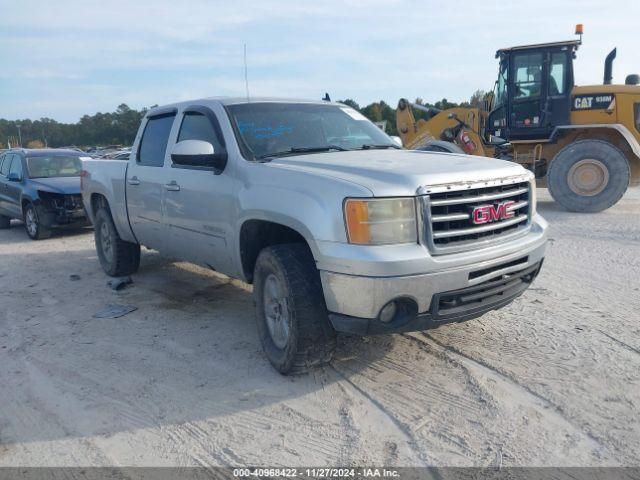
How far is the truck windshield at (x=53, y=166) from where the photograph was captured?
10.5 metres

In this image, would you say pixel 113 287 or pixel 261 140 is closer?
pixel 261 140

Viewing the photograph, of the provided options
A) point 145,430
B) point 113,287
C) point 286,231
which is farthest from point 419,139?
point 145,430

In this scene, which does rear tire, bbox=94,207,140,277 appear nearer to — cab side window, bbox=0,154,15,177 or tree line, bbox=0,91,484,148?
cab side window, bbox=0,154,15,177

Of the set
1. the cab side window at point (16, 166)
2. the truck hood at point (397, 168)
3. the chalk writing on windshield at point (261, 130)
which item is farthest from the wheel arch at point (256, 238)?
the cab side window at point (16, 166)

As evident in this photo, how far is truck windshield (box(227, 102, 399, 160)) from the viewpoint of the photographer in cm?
432

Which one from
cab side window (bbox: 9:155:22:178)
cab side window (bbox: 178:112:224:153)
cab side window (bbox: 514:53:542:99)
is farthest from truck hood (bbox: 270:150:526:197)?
cab side window (bbox: 9:155:22:178)

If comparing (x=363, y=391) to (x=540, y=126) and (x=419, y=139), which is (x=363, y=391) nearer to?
(x=540, y=126)

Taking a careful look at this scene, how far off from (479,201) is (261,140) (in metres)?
1.85

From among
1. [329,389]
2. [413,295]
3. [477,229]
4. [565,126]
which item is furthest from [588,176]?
[329,389]

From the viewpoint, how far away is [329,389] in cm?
354

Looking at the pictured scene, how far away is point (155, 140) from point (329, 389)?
3344mm

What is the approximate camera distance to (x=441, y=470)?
8.76 feet

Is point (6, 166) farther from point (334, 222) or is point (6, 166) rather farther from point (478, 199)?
point (478, 199)

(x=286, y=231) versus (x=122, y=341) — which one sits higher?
(x=286, y=231)
